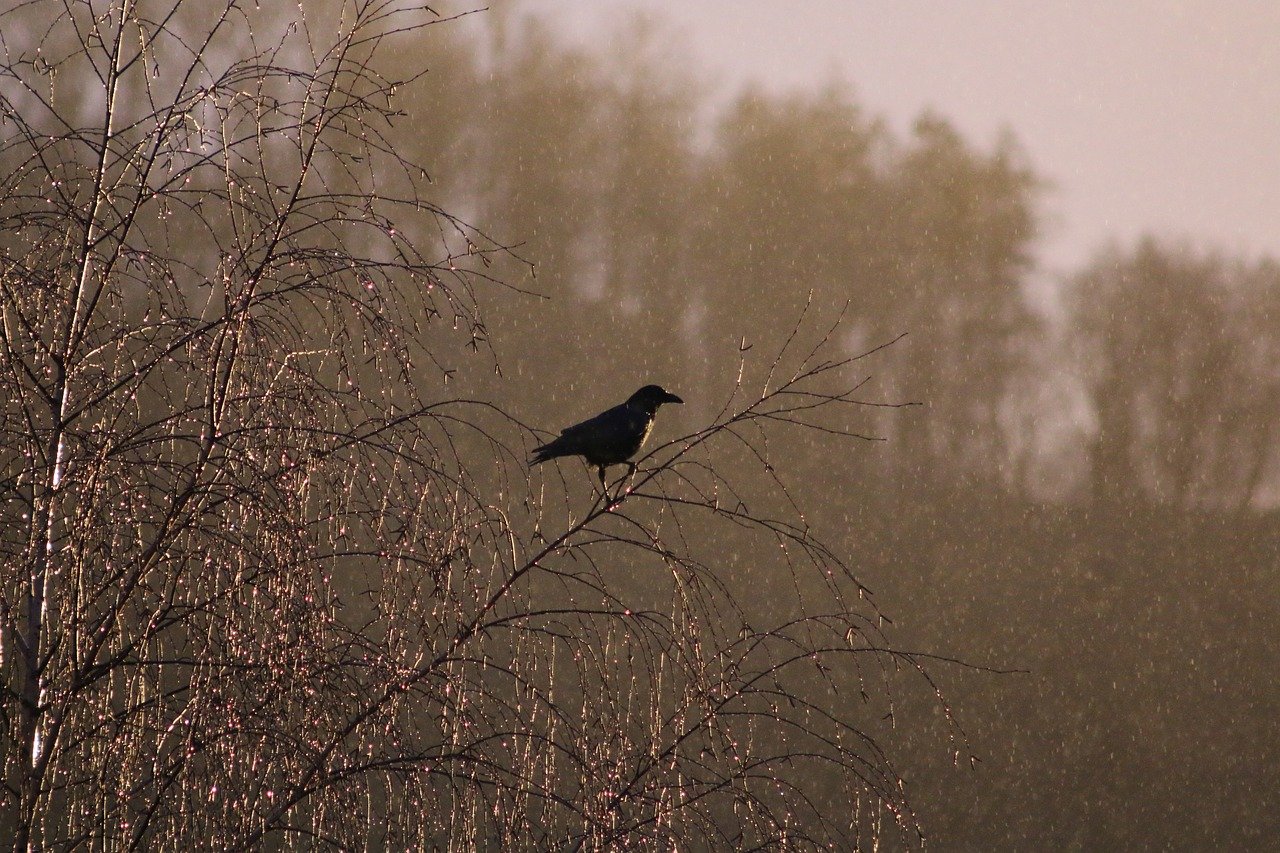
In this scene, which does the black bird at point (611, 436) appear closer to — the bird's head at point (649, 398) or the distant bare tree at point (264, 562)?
the bird's head at point (649, 398)

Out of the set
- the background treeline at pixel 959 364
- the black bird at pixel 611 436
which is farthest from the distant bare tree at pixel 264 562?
the background treeline at pixel 959 364

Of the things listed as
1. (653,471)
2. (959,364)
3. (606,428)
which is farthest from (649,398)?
(959,364)

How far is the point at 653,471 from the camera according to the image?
2.49m

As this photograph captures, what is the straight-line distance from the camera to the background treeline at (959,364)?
55.8ft

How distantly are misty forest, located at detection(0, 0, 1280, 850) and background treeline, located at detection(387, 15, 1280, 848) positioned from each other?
0.06 meters

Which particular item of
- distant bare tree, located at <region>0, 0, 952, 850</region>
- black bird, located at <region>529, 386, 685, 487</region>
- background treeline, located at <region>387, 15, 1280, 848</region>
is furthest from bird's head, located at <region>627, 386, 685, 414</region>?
A: background treeline, located at <region>387, 15, 1280, 848</region>

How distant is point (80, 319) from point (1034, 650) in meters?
16.6

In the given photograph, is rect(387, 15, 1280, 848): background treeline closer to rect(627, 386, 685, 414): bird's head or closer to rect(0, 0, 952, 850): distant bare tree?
rect(627, 386, 685, 414): bird's head

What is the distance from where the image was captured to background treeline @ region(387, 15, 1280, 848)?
1702 centimetres

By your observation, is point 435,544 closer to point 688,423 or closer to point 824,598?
point 824,598

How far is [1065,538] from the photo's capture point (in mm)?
19656

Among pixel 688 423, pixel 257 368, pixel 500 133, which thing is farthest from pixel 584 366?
pixel 257 368

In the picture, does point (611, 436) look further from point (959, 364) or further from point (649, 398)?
point (959, 364)

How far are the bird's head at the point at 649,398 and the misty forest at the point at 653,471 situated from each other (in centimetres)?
60
